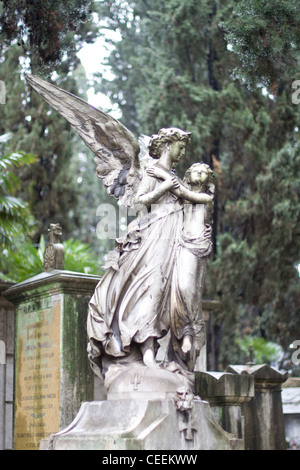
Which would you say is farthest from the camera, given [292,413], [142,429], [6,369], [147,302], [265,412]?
[292,413]

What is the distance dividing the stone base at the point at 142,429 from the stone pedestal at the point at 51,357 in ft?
8.50

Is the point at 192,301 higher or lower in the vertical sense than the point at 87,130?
lower

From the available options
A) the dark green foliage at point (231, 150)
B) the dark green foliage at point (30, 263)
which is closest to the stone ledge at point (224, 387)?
the dark green foliage at point (30, 263)

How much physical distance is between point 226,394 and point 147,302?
223 centimetres

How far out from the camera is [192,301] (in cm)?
611

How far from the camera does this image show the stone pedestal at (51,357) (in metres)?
8.50

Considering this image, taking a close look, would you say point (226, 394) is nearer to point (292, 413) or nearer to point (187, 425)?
point (187, 425)

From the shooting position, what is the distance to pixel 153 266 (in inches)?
244

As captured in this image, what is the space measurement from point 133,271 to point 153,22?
12963 millimetres

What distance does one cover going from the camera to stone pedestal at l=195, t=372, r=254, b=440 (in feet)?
25.6

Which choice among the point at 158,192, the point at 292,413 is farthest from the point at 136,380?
the point at 292,413

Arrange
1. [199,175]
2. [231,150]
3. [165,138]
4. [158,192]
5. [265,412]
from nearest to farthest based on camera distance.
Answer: [158,192] → [199,175] → [165,138] → [265,412] → [231,150]
